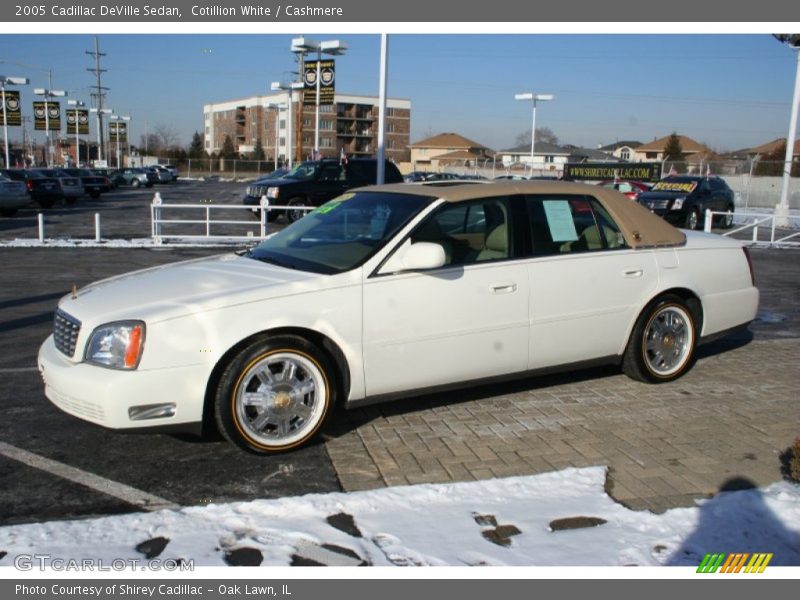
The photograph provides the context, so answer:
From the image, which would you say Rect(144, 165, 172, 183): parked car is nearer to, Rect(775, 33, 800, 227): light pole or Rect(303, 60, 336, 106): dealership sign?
Rect(303, 60, 336, 106): dealership sign

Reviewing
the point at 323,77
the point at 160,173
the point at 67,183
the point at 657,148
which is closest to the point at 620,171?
the point at 323,77

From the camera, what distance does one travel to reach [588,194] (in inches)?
230

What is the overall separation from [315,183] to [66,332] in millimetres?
16315

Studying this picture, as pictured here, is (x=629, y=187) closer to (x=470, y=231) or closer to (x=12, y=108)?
(x=470, y=231)

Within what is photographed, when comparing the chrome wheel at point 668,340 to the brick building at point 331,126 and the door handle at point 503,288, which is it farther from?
the brick building at point 331,126

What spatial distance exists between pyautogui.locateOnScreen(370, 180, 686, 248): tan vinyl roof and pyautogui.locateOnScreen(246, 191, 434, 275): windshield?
18 cm

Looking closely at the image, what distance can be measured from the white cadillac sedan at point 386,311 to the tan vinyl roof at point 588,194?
2 cm

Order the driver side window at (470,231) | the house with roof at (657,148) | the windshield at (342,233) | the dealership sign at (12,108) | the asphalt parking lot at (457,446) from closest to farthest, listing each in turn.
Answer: the asphalt parking lot at (457,446) → the windshield at (342,233) → the driver side window at (470,231) → the dealership sign at (12,108) → the house with roof at (657,148)

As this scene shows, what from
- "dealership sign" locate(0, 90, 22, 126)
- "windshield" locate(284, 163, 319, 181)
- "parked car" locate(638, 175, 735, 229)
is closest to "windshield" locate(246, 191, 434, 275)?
"windshield" locate(284, 163, 319, 181)

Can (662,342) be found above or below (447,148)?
below

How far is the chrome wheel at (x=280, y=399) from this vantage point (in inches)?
172

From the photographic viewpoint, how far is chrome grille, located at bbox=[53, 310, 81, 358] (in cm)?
437

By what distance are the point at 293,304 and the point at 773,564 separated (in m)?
Answer: 2.81

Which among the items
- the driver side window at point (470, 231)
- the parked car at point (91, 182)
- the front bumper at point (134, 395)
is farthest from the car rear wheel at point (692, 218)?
the parked car at point (91, 182)
